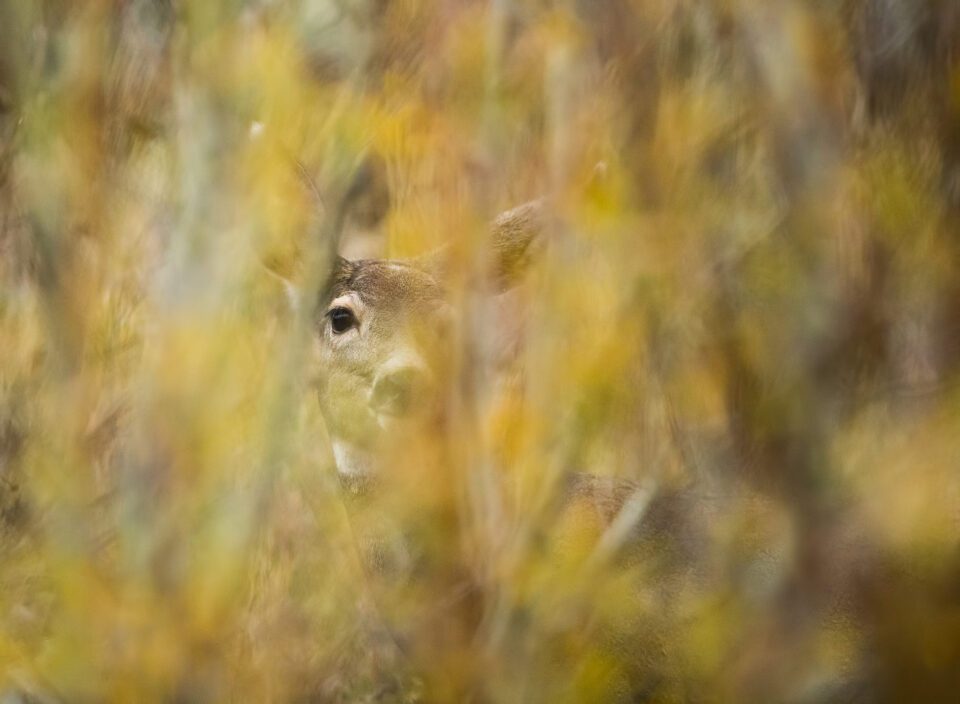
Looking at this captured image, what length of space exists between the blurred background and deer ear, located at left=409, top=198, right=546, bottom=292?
0.13 metres

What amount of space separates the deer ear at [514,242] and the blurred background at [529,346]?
0.13m

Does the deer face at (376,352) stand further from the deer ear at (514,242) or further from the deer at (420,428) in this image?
the deer ear at (514,242)

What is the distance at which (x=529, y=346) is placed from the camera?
10.0 feet

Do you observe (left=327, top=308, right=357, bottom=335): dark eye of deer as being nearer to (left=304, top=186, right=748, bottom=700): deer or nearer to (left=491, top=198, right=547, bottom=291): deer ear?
(left=304, top=186, right=748, bottom=700): deer

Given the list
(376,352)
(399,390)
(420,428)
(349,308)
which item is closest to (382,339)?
(376,352)

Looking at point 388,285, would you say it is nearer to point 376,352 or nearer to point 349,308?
point 349,308

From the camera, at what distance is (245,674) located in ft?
10.6

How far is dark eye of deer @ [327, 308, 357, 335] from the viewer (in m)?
3.46

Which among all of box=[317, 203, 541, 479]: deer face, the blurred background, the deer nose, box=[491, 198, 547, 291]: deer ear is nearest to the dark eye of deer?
box=[317, 203, 541, 479]: deer face

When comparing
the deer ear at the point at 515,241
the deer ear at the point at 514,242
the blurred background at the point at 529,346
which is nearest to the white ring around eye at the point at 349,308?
the blurred background at the point at 529,346

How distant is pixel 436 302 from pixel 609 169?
87cm

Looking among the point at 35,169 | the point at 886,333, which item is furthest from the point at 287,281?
the point at 886,333

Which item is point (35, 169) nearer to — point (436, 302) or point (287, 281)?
point (287, 281)

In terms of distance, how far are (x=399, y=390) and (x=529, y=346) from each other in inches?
16.9
